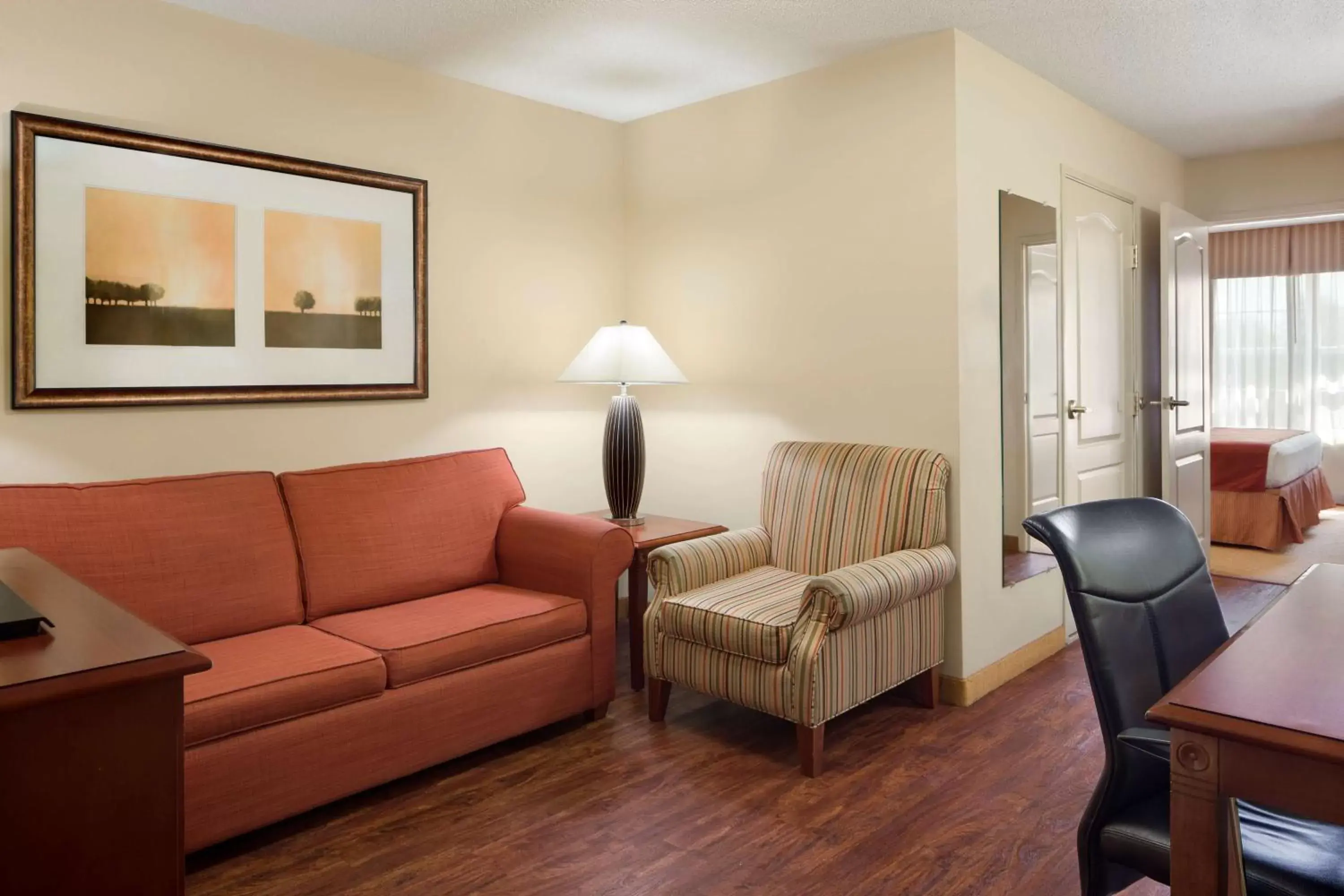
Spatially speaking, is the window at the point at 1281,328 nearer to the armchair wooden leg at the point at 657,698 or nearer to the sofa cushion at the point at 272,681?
the armchair wooden leg at the point at 657,698

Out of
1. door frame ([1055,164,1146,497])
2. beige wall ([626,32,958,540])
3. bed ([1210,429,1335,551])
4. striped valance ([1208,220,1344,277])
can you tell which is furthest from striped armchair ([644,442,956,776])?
striped valance ([1208,220,1344,277])

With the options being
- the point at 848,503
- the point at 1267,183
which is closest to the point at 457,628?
the point at 848,503

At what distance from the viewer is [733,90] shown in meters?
3.88

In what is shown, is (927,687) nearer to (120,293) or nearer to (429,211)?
(429,211)

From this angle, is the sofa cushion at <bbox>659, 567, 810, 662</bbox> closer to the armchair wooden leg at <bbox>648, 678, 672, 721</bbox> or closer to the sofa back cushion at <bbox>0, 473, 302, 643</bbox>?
the armchair wooden leg at <bbox>648, 678, 672, 721</bbox>

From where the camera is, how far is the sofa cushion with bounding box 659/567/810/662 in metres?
2.79

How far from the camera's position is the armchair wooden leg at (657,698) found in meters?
3.17

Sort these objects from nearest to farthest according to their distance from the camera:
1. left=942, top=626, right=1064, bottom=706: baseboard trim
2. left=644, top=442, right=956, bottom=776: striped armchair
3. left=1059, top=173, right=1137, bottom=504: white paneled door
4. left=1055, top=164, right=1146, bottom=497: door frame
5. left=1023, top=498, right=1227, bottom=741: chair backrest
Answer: left=1023, top=498, right=1227, bottom=741: chair backrest < left=644, top=442, right=956, bottom=776: striped armchair < left=942, top=626, right=1064, bottom=706: baseboard trim < left=1059, top=173, right=1137, bottom=504: white paneled door < left=1055, top=164, right=1146, bottom=497: door frame

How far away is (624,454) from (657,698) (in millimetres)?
987

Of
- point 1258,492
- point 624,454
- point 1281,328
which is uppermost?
point 1281,328

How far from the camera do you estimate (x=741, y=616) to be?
2873 millimetres

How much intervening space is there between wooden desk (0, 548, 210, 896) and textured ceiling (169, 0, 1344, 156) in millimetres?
2406

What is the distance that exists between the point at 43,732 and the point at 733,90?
135 inches

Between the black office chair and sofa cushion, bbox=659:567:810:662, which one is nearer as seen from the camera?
the black office chair
